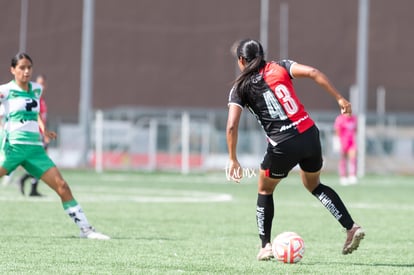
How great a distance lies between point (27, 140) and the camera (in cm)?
1146

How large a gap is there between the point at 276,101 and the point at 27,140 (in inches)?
149

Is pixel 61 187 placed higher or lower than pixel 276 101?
lower

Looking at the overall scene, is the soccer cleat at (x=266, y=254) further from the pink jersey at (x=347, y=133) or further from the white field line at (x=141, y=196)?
the pink jersey at (x=347, y=133)

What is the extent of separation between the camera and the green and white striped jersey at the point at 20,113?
11.5 meters

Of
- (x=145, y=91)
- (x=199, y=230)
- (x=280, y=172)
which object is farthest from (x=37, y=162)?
(x=145, y=91)

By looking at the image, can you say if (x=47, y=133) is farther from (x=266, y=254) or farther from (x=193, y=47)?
(x=193, y=47)

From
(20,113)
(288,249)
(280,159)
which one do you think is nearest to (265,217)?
(288,249)

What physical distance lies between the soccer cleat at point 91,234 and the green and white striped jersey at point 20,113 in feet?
4.04

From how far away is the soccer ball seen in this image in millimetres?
9055

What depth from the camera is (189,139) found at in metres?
35.2

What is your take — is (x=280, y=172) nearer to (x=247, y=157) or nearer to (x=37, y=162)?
(x=37, y=162)

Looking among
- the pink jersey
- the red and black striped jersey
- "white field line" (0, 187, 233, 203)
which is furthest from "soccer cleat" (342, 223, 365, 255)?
the pink jersey

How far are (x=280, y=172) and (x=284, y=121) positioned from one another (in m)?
0.53

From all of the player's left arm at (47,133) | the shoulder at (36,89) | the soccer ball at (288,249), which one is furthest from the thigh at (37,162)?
the soccer ball at (288,249)
